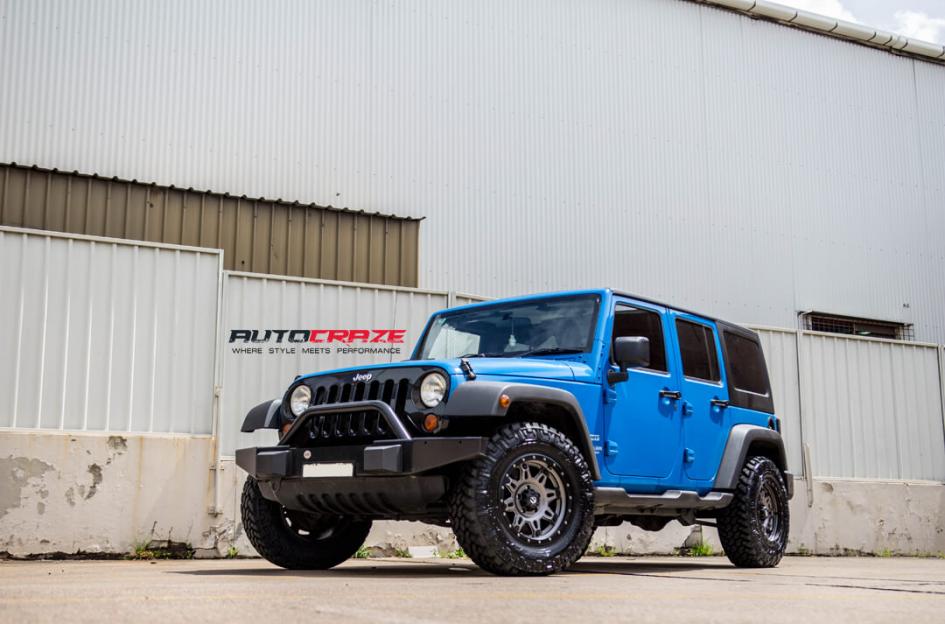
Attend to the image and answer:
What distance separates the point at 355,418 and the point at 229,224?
9698mm

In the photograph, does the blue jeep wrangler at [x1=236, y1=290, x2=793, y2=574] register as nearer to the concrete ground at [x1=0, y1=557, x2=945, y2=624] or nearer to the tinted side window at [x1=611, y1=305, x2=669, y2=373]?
the tinted side window at [x1=611, y1=305, x2=669, y2=373]

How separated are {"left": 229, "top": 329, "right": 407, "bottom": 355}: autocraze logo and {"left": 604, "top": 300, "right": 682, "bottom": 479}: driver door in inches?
144

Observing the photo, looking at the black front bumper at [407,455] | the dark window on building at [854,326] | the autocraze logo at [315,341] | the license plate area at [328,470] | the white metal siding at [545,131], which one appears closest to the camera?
the black front bumper at [407,455]

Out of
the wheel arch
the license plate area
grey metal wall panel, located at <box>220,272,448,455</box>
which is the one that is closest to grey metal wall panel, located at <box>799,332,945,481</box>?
the wheel arch

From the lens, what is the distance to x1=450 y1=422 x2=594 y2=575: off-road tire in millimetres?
5918

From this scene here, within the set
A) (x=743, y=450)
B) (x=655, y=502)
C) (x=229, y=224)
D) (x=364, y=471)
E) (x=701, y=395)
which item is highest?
(x=229, y=224)

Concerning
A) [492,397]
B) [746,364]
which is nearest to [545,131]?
[746,364]

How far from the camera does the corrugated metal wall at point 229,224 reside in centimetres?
1439

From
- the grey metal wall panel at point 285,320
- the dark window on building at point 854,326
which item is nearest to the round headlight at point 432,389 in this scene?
the grey metal wall panel at point 285,320

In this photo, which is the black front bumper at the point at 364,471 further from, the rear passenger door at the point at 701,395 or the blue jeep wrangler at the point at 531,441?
the rear passenger door at the point at 701,395

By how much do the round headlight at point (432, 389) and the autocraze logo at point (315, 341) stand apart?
4.27 m

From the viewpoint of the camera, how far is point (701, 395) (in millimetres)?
8008

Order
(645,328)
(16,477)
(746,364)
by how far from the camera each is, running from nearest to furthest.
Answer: (645,328) → (16,477) → (746,364)

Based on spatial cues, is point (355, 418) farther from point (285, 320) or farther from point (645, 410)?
point (285, 320)
